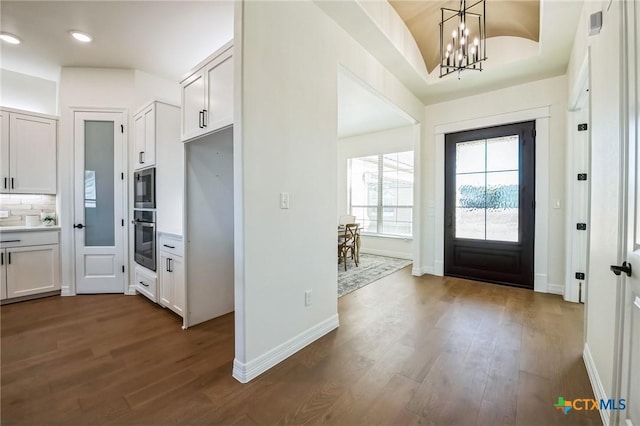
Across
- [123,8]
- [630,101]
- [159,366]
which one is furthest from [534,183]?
[123,8]

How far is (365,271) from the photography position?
491cm

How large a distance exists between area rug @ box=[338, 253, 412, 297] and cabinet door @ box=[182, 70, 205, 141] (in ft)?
8.53

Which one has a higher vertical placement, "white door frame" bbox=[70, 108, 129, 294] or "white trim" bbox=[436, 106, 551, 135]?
"white trim" bbox=[436, 106, 551, 135]

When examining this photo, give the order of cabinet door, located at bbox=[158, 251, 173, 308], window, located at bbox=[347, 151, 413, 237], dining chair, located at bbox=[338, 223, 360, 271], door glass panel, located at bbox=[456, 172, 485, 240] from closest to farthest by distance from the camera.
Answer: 1. cabinet door, located at bbox=[158, 251, 173, 308]
2. door glass panel, located at bbox=[456, 172, 485, 240]
3. dining chair, located at bbox=[338, 223, 360, 271]
4. window, located at bbox=[347, 151, 413, 237]

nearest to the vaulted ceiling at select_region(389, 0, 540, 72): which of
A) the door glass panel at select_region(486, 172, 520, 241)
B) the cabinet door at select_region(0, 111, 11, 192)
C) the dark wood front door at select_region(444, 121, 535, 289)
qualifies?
the dark wood front door at select_region(444, 121, 535, 289)

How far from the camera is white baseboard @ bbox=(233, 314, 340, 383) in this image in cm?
184

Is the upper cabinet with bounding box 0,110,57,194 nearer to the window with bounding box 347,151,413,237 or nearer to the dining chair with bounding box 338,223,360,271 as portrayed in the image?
the dining chair with bounding box 338,223,360,271

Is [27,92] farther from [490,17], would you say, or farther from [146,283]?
[490,17]

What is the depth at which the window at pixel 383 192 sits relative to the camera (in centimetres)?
632

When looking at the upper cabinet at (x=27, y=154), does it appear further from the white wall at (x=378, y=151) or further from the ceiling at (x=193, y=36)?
the white wall at (x=378, y=151)

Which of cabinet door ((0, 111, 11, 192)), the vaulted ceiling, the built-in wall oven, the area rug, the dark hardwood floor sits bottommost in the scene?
the dark hardwood floor

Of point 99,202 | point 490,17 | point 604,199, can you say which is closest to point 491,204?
point 490,17

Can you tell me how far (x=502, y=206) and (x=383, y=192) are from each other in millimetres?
2912

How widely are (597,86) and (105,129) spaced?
5.24m
